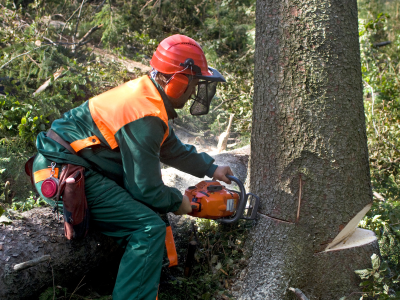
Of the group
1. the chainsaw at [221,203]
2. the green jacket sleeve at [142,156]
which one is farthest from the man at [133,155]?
the chainsaw at [221,203]

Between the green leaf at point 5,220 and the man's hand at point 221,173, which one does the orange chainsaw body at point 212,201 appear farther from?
the green leaf at point 5,220

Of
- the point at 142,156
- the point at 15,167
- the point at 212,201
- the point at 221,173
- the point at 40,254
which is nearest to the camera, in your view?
→ the point at 142,156

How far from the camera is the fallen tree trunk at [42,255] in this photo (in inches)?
81.3

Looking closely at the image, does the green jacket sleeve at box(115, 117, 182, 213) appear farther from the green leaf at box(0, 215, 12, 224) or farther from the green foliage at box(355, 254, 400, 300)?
the green foliage at box(355, 254, 400, 300)

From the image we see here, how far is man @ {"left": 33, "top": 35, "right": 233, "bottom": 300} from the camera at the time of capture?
6.72ft

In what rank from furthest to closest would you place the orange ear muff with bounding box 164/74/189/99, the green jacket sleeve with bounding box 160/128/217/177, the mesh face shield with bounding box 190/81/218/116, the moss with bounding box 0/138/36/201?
the moss with bounding box 0/138/36/201 < the green jacket sleeve with bounding box 160/128/217/177 < the mesh face shield with bounding box 190/81/218/116 < the orange ear muff with bounding box 164/74/189/99

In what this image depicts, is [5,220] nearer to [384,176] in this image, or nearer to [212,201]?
[212,201]

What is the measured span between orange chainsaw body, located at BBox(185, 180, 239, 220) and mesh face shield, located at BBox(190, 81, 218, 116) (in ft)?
2.09

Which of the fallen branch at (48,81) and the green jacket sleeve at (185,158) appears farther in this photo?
the fallen branch at (48,81)

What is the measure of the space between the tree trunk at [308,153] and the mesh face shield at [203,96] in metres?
0.38

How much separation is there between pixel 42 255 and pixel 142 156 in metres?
0.95

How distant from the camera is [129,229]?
7.30 ft

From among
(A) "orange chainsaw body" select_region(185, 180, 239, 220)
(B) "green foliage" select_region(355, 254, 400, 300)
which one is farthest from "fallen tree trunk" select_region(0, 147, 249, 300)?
(B) "green foliage" select_region(355, 254, 400, 300)

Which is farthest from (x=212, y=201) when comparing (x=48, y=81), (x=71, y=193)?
(x=48, y=81)
